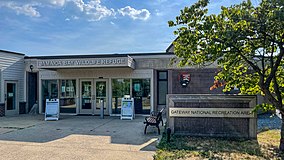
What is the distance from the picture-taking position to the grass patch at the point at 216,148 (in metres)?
6.12

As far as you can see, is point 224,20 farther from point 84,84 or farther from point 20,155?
point 84,84

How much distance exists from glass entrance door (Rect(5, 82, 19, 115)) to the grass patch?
11105 millimetres

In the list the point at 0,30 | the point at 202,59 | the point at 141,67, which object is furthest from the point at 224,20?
the point at 0,30

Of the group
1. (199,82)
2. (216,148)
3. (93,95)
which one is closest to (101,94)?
(93,95)

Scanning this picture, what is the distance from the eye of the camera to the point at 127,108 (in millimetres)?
13094

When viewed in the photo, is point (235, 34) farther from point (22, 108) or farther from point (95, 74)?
point (22, 108)

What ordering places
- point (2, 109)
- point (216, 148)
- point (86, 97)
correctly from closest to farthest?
point (216, 148)
point (2, 109)
point (86, 97)

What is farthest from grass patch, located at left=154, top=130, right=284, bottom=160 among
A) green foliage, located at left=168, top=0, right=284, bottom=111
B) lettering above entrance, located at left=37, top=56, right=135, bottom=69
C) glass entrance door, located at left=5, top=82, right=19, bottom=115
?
glass entrance door, located at left=5, top=82, right=19, bottom=115

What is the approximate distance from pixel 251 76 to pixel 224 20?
248cm

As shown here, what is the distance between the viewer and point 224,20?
6.18 m

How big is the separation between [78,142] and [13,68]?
10003 millimetres

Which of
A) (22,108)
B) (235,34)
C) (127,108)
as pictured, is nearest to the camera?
(235,34)

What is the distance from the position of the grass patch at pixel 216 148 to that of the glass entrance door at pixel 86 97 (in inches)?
299

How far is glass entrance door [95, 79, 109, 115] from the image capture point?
1444cm
